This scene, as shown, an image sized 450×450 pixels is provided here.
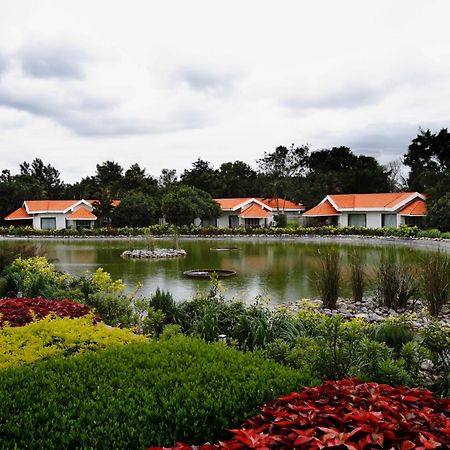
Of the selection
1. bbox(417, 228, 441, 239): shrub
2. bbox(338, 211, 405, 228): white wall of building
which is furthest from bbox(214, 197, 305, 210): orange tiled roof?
bbox(417, 228, 441, 239): shrub

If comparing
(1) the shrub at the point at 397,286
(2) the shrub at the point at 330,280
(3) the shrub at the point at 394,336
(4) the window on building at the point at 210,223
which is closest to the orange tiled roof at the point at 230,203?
(4) the window on building at the point at 210,223

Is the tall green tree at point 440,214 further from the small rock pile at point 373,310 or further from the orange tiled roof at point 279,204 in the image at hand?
the small rock pile at point 373,310

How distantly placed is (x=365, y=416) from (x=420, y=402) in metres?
0.65

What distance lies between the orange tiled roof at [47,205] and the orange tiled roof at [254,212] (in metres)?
15.0

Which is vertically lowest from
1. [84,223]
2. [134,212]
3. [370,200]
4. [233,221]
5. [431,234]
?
[431,234]

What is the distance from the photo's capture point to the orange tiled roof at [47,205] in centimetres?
4438

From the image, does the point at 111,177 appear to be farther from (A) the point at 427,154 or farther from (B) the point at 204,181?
(A) the point at 427,154

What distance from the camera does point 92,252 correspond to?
2464cm

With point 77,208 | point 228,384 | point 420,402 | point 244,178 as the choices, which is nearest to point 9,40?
point 228,384

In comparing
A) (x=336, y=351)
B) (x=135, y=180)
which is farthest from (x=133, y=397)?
(x=135, y=180)

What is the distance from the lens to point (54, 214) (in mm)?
44719

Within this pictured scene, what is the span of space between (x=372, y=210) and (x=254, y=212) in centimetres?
972

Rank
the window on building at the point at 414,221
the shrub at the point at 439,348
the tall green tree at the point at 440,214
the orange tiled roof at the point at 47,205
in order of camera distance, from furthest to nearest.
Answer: the orange tiled roof at the point at 47,205 → the window on building at the point at 414,221 → the tall green tree at the point at 440,214 → the shrub at the point at 439,348

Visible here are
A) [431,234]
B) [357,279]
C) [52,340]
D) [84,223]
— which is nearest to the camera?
[52,340]
